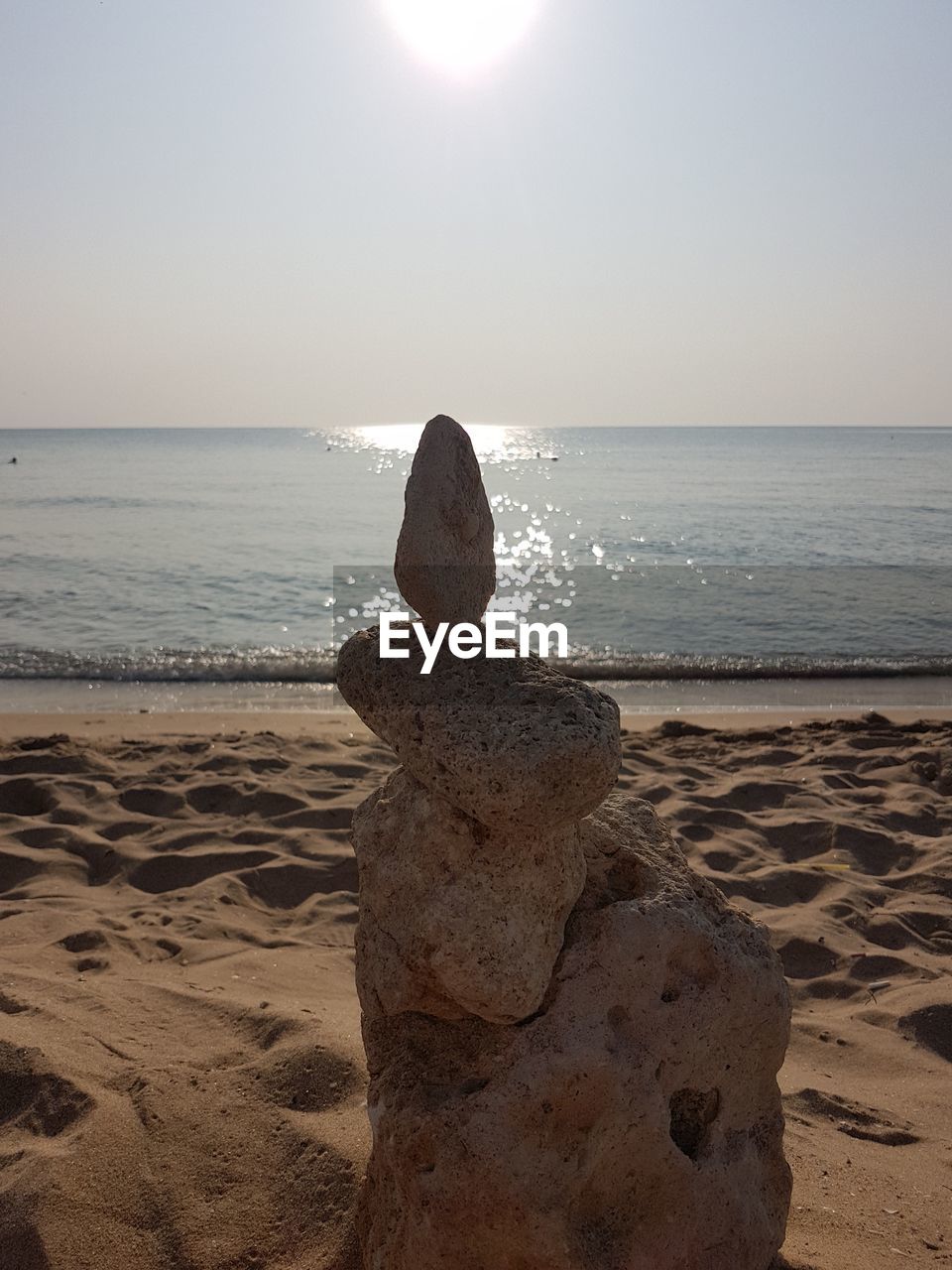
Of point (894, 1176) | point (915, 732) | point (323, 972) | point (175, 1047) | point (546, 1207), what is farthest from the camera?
point (915, 732)

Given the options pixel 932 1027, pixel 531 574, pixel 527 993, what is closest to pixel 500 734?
pixel 527 993

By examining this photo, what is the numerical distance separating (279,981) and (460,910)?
2179 millimetres

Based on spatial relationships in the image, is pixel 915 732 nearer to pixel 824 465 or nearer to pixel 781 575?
pixel 781 575

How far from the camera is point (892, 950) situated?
14.4ft

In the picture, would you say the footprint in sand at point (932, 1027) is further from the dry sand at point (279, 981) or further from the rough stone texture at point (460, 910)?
the rough stone texture at point (460, 910)

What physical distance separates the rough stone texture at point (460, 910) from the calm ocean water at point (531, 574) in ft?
28.7

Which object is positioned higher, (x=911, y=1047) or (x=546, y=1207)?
(x=546, y=1207)

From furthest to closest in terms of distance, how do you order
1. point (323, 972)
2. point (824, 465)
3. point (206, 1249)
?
1. point (824, 465)
2. point (323, 972)
3. point (206, 1249)

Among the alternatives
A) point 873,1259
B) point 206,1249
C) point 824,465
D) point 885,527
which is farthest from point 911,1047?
point 824,465

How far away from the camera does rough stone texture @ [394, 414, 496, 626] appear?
92.3 inches

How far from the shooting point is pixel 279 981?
3.99 meters

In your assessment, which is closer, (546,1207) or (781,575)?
(546,1207)

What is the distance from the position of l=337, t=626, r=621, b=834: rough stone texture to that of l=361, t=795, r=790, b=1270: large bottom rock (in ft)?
0.88

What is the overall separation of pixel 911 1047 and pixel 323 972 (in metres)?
2.16
